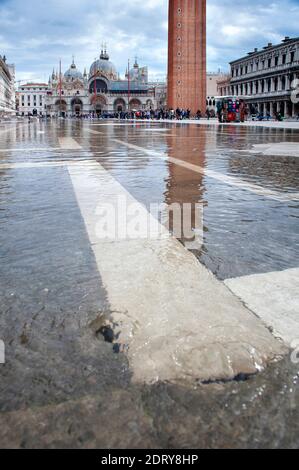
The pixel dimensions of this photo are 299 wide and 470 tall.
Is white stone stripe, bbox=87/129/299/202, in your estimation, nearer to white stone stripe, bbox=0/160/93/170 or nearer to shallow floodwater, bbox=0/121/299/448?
shallow floodwater, bbox=0/121/299/448

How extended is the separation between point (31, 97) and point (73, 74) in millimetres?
44568

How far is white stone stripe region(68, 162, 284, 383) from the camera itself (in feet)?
4.01

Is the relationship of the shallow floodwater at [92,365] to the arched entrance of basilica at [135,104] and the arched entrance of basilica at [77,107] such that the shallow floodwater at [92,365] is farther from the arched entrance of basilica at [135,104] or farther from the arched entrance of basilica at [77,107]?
the arched entrance of basilica at [135,104]

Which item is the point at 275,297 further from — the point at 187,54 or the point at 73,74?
the point at 73,74

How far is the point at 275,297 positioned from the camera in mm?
1657

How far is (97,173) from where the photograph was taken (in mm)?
5355

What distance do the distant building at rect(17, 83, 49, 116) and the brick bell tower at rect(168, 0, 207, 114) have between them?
115 m

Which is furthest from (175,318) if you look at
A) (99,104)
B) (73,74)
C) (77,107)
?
(73,74)

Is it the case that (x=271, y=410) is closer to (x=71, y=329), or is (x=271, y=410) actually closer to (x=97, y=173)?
(x=71, y=329)

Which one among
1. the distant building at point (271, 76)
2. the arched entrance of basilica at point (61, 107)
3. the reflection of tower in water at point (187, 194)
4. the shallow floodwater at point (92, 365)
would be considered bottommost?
the shallow floodwater at point (92, 365)

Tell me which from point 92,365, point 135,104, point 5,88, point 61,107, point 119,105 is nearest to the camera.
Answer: point 92,365

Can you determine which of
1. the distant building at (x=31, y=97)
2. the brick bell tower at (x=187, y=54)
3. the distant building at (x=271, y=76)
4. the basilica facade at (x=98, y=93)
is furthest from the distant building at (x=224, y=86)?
the distant building at (x=31, y=97)

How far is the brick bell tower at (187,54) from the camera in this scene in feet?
189
